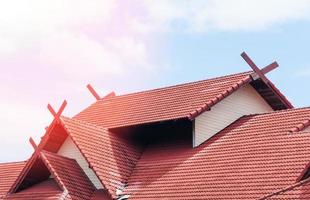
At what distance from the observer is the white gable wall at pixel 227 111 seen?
72.3 feet

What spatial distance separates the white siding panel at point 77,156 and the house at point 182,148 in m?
0.04

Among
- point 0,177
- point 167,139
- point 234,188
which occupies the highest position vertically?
point 0,177

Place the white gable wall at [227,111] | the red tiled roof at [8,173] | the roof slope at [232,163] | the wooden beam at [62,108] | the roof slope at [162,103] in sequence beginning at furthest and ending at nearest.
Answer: the red tiled roof at [8,173]
the roof slope at [162,103]
the white gable wall at [227,111]
the wooden beam at [62,108]
the roof slope at [232,163]

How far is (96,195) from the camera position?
20766 mm

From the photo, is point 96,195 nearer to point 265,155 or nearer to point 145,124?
point 145,124

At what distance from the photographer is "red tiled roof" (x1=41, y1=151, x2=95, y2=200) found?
2055 centimetres

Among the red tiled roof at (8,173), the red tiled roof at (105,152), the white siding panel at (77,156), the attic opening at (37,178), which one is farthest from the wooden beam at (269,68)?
the red tiled roof at (8,173)

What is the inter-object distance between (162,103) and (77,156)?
13.0ft

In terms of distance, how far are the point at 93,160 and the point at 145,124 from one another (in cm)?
277

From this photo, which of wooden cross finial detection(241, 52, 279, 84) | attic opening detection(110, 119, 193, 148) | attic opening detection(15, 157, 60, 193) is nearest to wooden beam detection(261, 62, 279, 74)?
wooden cross finial detection(241, 52, 279, 84)

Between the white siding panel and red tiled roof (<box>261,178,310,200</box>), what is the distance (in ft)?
22.8

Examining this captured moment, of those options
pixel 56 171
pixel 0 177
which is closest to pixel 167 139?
pixel 56 171

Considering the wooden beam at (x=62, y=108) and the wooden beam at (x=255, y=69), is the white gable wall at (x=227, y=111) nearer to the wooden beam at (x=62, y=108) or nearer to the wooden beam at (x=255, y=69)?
the wooden beam at (x=255, y=69)

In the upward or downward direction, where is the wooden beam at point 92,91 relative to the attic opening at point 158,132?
upward
